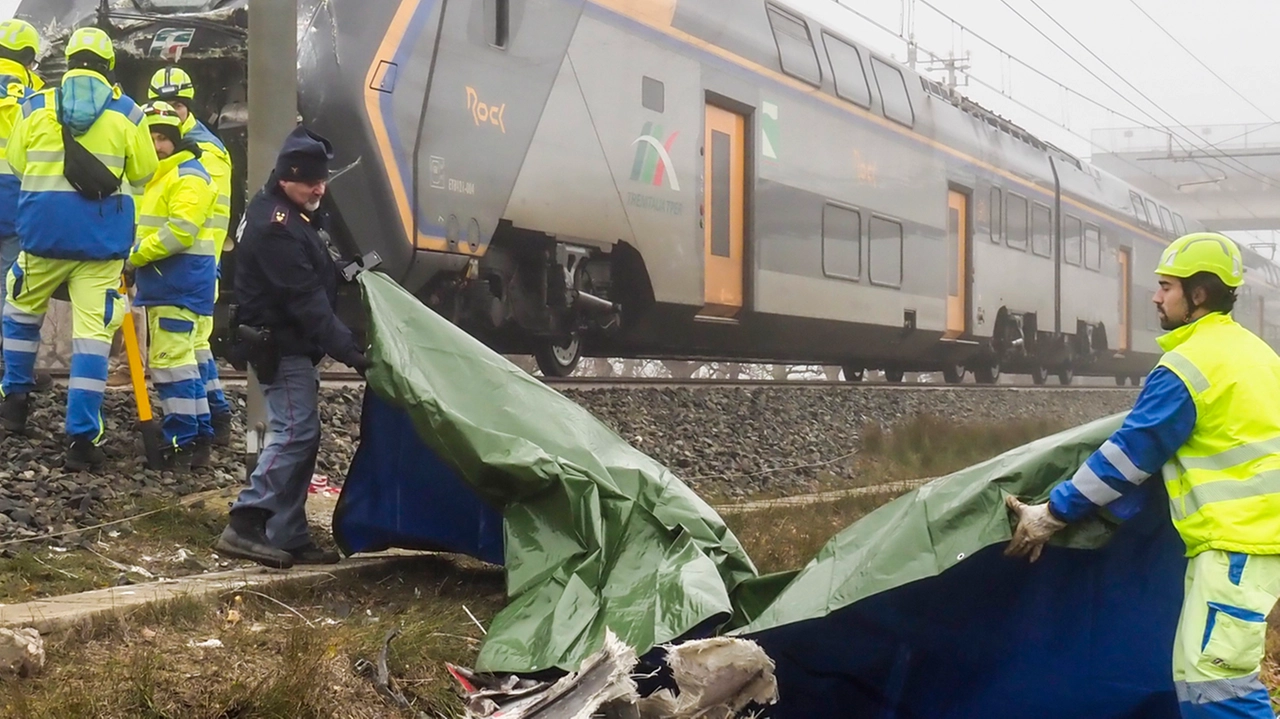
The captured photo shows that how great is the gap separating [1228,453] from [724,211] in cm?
774

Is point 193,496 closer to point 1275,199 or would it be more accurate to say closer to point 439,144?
point 439,144

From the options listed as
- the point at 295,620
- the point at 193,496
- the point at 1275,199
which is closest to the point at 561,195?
the point at 193,496

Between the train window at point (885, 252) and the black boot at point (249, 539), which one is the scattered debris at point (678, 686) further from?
the train window at point (885, 252)

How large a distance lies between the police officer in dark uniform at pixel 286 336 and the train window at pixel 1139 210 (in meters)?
21.8

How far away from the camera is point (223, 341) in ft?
27.6

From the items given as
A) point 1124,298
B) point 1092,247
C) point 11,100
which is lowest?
point 1124,298

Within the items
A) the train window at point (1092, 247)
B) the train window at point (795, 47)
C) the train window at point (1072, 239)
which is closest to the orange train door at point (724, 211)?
the train window at point (795, 47)

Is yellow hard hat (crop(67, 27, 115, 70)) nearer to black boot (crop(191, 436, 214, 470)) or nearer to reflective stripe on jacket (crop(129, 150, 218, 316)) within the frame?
reflective stripe on jacket (crop(129, 150, 218, 316))

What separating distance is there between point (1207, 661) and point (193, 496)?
4.10m

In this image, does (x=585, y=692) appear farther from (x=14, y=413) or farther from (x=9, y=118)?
(x=9, y=118)

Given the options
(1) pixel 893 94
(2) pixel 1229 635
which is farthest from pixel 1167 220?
(2) pixel 1229 635

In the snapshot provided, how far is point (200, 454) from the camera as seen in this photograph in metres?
6.01

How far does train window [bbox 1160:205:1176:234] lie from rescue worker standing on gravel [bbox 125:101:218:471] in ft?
75.8

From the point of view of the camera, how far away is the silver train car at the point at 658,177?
748 centimetres
